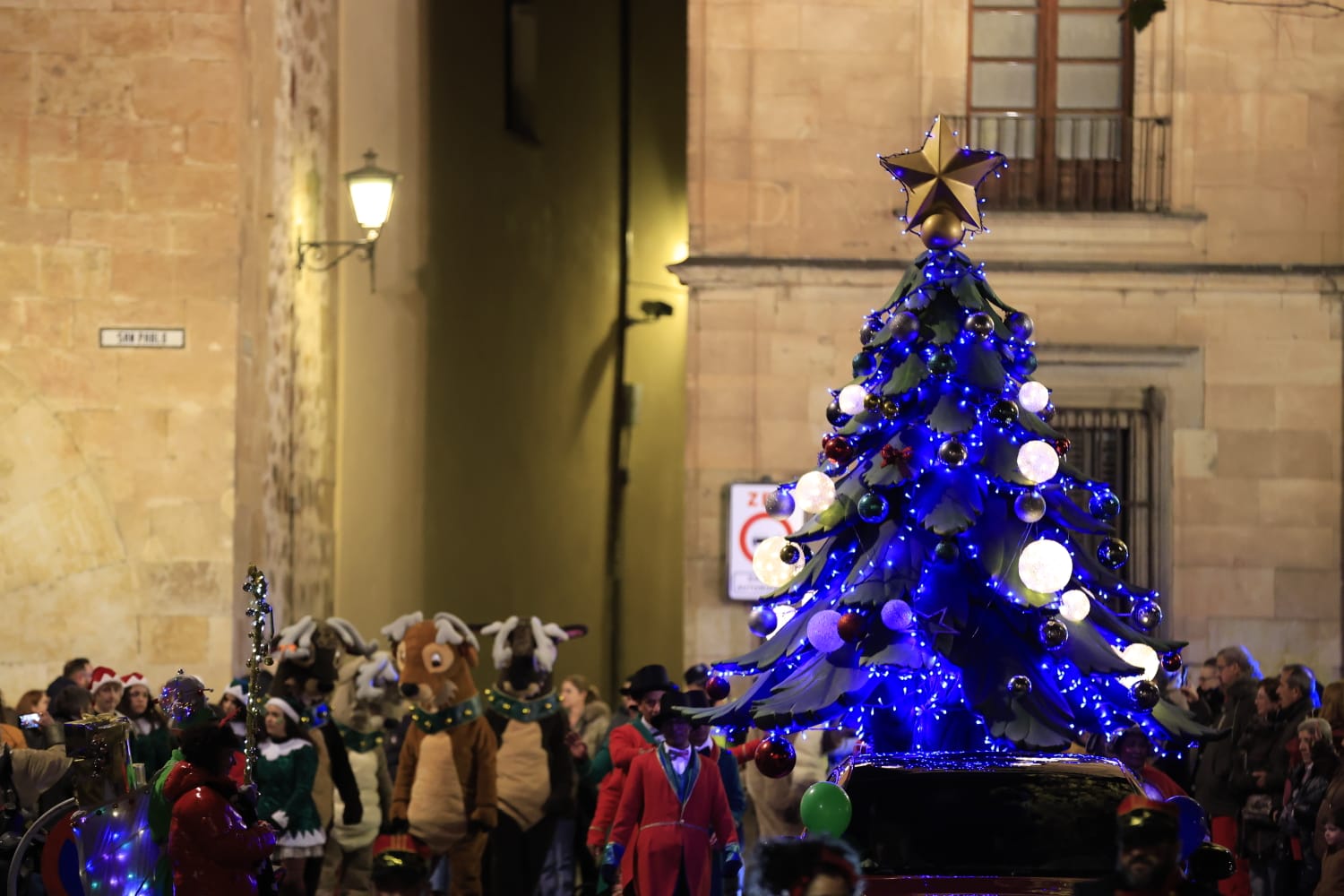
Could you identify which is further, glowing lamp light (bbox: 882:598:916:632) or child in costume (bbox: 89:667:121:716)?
child in costume (bbox: 89:667:121:716)

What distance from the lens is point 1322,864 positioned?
452 inches

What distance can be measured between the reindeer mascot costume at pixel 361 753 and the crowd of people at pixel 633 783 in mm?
21

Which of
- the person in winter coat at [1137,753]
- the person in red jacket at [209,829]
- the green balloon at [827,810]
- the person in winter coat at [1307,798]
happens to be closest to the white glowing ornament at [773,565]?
the person in winter coat at [1137,753]

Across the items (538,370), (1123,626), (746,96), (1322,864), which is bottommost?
(1322,864)

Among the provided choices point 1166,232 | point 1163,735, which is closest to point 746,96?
point 1166,232

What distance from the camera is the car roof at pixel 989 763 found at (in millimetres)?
8859

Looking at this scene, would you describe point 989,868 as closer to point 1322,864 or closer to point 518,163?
point 1322,864

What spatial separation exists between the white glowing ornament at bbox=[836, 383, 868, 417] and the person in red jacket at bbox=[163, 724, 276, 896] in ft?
14.0

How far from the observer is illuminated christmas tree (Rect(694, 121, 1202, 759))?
1105 centimetres

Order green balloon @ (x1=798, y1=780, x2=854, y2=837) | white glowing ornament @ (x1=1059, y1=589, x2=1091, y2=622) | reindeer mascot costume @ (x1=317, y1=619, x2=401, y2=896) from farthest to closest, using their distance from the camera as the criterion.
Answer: reindeer mascot costume @ (x1=317, y1=619, x2=401, y2=896), white glowing ornament @ (x1=1059, y1=589, x2=1091, y2=622), green balloon @ (x1=798, y1=780, x2=854, y2=837)

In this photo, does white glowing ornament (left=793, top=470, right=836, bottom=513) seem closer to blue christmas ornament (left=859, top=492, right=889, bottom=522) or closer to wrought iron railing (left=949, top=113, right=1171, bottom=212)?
blue christmas ornament (left=859, top=492, right=889, bottom=522)

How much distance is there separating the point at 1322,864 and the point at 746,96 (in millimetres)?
8424

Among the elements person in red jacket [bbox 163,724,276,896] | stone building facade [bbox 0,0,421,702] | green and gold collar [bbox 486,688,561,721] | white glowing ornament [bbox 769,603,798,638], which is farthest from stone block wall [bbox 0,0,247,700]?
person in red jacket [bbox 163,724,276,896]

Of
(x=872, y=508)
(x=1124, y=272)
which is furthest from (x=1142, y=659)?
(x=1124, y=272)
